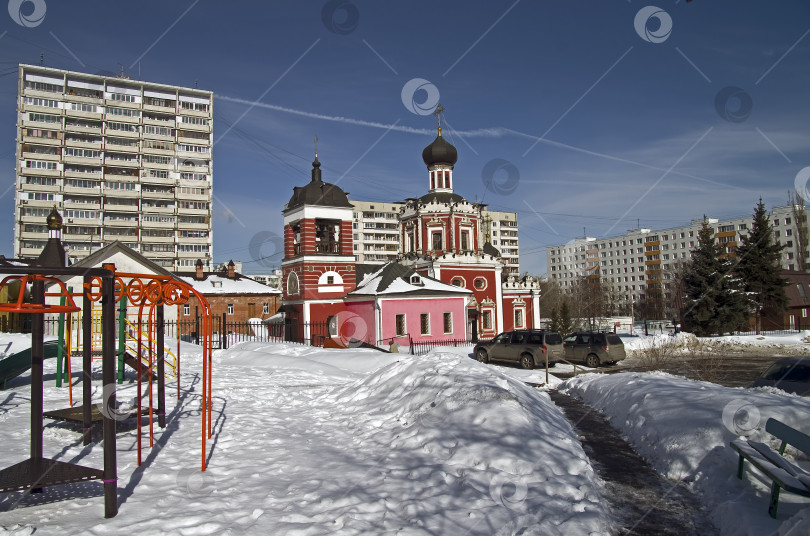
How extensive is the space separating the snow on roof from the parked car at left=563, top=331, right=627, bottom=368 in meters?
29.2

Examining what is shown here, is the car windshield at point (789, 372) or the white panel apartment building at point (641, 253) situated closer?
the car windshield at point (789, 372)

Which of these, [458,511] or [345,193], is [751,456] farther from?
[345,193]

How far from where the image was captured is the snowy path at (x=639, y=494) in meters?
5.97

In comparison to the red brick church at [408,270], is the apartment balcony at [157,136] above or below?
above

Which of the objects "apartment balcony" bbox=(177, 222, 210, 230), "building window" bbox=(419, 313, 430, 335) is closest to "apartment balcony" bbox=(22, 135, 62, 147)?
"apartment balcony" bbox=(177, 222, 210, 230)

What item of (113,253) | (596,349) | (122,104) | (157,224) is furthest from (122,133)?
(596,349)

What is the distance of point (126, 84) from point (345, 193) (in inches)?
2105

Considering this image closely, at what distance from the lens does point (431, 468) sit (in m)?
7.23

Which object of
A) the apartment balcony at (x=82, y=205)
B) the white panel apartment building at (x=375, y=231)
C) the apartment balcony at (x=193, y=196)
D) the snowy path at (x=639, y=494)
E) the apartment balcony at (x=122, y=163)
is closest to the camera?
the snowy path at (x=639, y=494)

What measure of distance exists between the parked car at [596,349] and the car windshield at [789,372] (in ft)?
36.9

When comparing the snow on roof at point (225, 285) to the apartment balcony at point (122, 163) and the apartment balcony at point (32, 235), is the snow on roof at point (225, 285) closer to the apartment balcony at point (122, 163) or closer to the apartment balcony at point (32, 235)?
the apartment balcony at point (32, 235)

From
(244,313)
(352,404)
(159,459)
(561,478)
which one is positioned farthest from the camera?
(244,313)

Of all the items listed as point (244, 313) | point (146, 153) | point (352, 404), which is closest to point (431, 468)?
point (352, 404)

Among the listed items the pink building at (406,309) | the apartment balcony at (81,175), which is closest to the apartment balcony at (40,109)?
the apartment balcony at (81,175)
